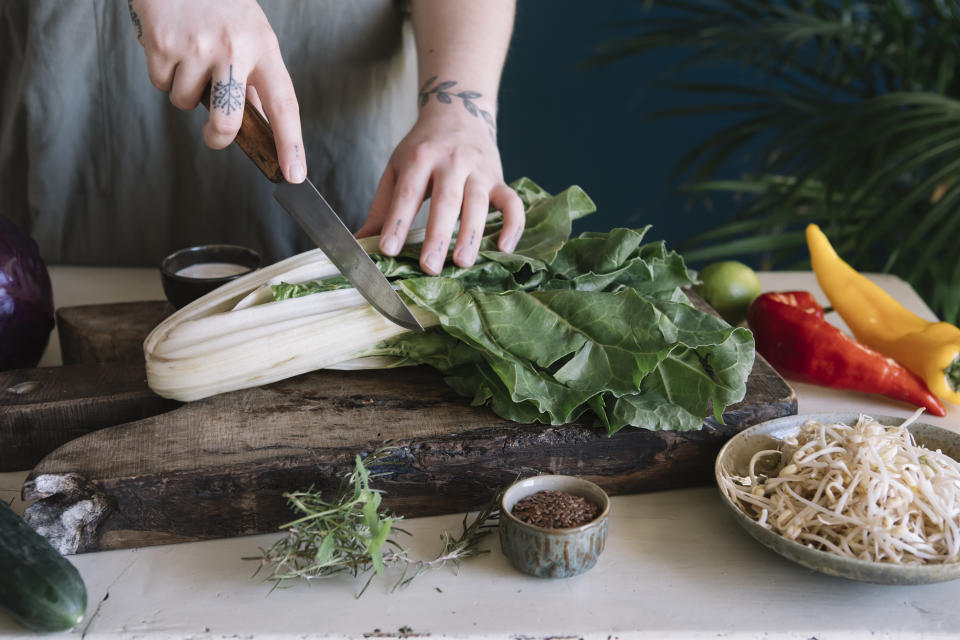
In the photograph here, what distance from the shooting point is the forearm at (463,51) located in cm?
154

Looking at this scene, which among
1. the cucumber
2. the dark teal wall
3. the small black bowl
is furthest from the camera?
the dark teal wall

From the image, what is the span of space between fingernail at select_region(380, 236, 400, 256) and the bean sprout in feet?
1.96

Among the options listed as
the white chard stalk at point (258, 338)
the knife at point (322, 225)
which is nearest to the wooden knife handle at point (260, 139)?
the knife at point (322, 225)

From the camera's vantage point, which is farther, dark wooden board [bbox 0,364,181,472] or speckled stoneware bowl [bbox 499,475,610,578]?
dark wooden board [bbox 0,364,181,472]

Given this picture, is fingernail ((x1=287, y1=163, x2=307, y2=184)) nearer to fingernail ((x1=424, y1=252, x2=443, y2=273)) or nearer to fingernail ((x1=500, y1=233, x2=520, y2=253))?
fingernail ((x1=424, y1=252, x2=443, y2=273))

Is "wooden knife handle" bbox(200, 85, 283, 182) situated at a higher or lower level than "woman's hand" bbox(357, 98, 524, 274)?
higher

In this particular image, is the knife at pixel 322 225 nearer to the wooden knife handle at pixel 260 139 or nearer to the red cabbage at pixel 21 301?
the wooden knife handle at pixel 260 139

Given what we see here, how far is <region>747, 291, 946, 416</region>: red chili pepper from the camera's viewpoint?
144cm

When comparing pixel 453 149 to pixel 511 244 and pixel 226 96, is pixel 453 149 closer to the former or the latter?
pixel 511 244

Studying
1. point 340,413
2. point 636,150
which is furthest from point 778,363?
point 636,150

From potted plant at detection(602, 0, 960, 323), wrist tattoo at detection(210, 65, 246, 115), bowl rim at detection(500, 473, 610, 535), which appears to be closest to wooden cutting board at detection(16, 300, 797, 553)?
bowl rim at detection(500, 473, 610, 535)

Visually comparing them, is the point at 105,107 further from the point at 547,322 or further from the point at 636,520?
the point at 636,520


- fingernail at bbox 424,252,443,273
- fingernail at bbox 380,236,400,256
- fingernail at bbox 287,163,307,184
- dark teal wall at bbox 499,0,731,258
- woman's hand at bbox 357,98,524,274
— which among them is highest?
fingernail at bbox 287,163,307,184

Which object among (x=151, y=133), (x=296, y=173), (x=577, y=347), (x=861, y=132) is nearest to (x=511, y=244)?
(x=577, y=347)
